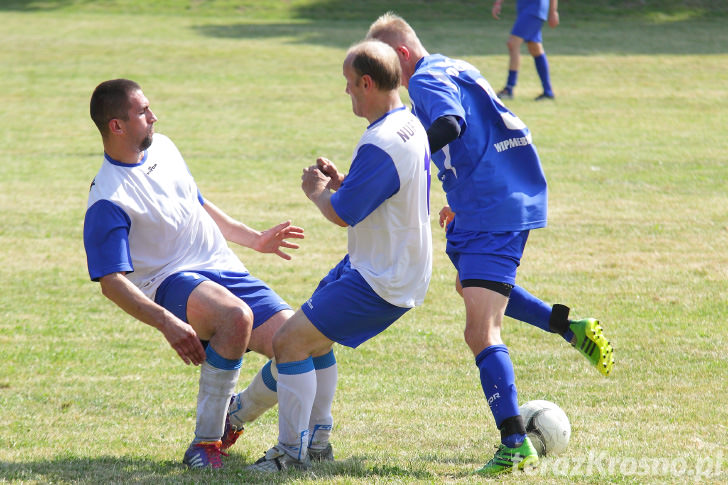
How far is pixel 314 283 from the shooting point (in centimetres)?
793

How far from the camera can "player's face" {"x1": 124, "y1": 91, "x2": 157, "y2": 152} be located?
4.39 metres

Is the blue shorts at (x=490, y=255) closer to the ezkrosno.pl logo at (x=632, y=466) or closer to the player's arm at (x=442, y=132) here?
the player's arm at (x=442, y=132)

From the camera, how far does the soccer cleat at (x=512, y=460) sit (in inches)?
159

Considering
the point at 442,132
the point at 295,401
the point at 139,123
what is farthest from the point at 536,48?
the point at 295,401

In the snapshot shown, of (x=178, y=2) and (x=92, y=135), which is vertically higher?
(x=92, y=135)

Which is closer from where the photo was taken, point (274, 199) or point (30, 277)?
point (30, 277)

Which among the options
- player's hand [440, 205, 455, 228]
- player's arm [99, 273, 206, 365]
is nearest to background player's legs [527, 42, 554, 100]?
player's hand [440, 205, 455, 228]

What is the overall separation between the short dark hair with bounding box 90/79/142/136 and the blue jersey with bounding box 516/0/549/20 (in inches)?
471

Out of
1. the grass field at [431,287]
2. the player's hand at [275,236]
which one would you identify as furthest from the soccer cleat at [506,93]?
the player's hand at [275,236]

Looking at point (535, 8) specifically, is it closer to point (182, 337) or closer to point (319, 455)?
point (319, 455)

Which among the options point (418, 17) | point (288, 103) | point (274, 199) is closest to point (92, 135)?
point (288, 103)

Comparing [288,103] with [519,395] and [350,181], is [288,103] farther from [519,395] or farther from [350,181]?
[350,181]

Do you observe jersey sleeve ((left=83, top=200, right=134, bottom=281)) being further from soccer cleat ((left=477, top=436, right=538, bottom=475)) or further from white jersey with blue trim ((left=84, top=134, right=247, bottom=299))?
soccer cleat ((left=477, top=436, right=538, bottom=475))

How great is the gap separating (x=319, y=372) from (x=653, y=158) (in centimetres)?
900
